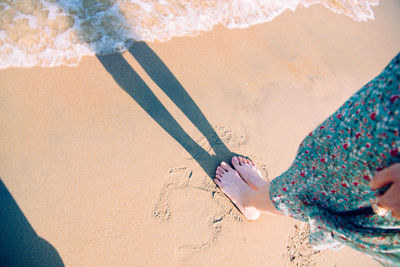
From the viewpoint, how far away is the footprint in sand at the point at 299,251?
6.33 ft

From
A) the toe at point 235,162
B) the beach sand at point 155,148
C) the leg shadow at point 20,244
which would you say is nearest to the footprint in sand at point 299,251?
the beach sand at point 155,148

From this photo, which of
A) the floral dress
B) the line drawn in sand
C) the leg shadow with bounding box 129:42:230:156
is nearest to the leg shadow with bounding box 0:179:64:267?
the line drawn in sand

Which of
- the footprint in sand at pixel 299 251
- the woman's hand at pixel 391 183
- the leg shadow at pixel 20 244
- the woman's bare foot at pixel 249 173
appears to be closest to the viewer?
the woman's hand at pixel 391 183

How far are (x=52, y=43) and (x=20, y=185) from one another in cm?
129

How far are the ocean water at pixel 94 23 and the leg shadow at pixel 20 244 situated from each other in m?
1.24

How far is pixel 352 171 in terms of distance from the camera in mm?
1060

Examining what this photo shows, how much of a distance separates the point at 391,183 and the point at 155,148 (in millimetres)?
1530

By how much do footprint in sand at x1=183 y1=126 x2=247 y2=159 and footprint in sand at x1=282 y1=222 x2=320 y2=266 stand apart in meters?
0.81

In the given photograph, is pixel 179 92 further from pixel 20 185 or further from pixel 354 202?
pixel 354 202

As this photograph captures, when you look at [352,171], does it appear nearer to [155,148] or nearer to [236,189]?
[236,189]

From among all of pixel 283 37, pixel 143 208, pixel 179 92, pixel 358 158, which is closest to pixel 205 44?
pixel 179 92

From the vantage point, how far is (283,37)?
2.78 metres

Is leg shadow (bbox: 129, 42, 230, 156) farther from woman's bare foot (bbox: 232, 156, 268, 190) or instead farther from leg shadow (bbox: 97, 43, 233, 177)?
woman's bare foot (bbox: 232, 156, 268, 190)

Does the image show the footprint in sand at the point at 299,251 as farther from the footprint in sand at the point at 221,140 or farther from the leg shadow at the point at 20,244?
the leg shadow at the point at 20,244
